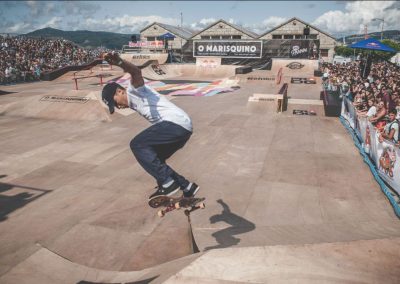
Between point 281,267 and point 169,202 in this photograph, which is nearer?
point 281,267

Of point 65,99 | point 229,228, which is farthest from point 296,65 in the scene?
point 229,228

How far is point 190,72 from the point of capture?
37.0m

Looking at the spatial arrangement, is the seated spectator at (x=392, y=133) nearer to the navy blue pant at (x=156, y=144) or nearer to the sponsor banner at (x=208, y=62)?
the navy blue pant at (x=156, y=144)

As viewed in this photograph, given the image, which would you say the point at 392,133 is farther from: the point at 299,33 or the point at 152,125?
the point at 299,33

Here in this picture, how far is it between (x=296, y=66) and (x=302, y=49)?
2217 mm

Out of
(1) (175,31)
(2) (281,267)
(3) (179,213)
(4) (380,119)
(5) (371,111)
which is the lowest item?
(3) (179,213)

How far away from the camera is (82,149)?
1123cm

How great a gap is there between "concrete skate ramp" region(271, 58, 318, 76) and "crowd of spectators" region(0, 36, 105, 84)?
77.6 ft

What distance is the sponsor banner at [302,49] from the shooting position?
35.7 m

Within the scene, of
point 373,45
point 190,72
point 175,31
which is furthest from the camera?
point 175,31

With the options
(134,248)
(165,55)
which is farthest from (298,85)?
(134,248)

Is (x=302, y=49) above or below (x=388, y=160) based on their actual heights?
above

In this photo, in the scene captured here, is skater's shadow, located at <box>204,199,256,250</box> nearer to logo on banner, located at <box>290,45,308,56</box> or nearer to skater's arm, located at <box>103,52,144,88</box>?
skater's arm, located at <box>103,52,144,88</box>

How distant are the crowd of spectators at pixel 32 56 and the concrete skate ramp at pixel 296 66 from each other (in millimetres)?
23662
